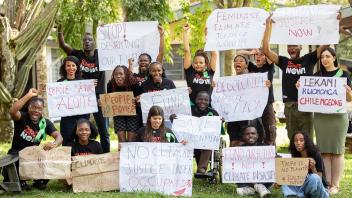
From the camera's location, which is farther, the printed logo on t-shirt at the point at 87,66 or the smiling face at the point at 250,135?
the printed logo on t-shirt at the point at 87,66

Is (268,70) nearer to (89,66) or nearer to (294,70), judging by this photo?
(294,70)

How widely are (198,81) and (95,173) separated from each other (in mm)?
1801

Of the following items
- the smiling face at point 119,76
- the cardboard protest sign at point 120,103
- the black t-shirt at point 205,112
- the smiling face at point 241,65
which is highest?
the smiling face at point 241,65

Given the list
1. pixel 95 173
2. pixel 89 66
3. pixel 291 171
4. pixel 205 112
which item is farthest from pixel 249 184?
pixel 89 66

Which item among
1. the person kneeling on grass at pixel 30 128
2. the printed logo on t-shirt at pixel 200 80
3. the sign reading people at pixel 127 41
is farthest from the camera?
the sign reading people at pixel 127 41

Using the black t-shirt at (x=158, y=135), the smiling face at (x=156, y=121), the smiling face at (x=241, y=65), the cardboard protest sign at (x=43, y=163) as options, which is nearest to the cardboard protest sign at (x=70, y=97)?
the cardboard protest sign at (x=43, y=163)

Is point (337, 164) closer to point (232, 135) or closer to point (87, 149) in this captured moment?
point (232, 135)

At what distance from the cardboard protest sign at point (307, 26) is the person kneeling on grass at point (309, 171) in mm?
1385

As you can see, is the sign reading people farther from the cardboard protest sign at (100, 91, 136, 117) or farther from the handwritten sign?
the handwritten sign

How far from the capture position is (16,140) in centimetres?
748

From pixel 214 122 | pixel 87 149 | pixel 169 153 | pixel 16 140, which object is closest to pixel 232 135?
pixel 214 122

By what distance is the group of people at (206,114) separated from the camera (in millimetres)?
7066

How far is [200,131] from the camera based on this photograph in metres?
7.48

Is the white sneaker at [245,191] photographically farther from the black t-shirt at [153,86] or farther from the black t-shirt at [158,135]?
the black t-shirt at [153,86]
